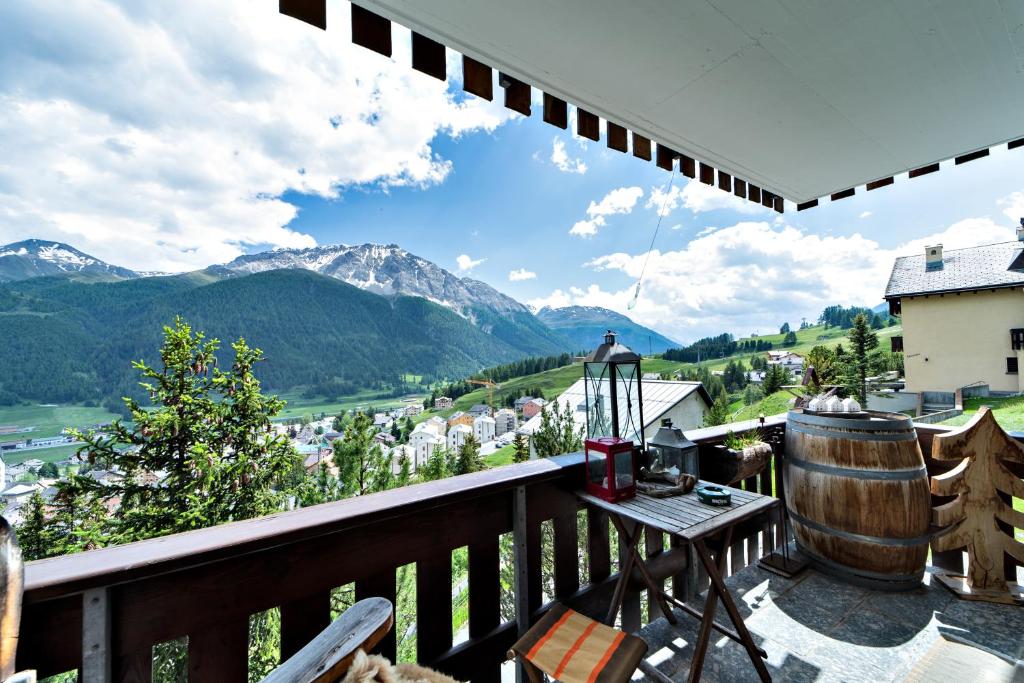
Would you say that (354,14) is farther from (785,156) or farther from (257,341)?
(257,341)

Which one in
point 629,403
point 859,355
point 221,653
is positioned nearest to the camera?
point 221,653

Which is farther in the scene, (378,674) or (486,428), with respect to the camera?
(486,428)

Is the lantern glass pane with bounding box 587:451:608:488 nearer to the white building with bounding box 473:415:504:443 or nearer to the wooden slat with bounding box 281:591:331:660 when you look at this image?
the wooden slat with bounding box 281:591:331:660

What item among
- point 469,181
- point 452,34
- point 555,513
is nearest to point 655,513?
point 555,513

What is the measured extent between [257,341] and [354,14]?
5973 centimetres

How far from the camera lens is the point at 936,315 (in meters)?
13.9

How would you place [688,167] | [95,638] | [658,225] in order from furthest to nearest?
[658,225] → [688,167] → [95,638]

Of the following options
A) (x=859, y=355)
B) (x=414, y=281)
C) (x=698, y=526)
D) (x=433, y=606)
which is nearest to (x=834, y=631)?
(x=698, y=526)

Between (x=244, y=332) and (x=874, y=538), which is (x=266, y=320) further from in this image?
(x=874, y=538)

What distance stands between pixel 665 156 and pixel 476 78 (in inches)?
43.8

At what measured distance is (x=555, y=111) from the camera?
1.61 meters

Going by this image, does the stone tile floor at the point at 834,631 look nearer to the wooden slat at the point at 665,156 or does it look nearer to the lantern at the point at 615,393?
the lantern at the point at 615,393

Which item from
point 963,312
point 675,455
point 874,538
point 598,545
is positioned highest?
point 963,312

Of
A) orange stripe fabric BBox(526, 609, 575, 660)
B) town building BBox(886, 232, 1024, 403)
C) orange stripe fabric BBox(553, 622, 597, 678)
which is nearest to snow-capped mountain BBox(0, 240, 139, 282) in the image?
orange stripe fabric BBox(526, 609, 575, 660)
